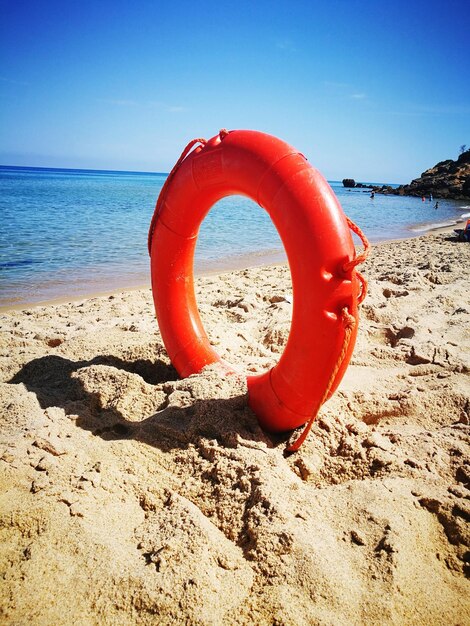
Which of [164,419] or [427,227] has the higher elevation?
[427,227]

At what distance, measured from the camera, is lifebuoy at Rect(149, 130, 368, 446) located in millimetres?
1711

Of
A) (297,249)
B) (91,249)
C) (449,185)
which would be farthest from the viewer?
(449,185)

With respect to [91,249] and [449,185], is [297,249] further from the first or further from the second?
[449,185]

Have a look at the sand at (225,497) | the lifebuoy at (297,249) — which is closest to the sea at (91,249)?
the sand at (225,497)

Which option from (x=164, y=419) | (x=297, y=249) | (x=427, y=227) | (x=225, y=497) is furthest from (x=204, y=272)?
(x=427, y=227)

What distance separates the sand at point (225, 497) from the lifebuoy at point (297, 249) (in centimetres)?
26

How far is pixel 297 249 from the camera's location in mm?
1765

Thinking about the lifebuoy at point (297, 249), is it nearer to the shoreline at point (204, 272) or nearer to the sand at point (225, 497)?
the sand at point (225, 497)

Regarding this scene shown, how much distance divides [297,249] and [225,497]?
113 cm

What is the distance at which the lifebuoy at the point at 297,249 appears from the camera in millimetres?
1711

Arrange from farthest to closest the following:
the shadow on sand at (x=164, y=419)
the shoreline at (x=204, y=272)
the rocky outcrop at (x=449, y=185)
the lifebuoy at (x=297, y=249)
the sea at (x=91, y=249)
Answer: the rocky outcrop at (x=449, y=185)
the sea at (x=91, y=249)
the shoreline at (x=204, y=272)
the shadow on sand at (x=164, y=419)
the lifebuoy at (x=297, y=249)

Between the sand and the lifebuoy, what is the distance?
26cm

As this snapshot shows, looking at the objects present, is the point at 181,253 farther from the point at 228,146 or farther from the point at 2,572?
the point at 2,572

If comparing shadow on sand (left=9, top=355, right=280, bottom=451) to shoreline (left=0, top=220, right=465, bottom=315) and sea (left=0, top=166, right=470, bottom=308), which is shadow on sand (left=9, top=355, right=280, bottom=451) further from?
sea (left=0, top=166, right=470, bottom=308)
